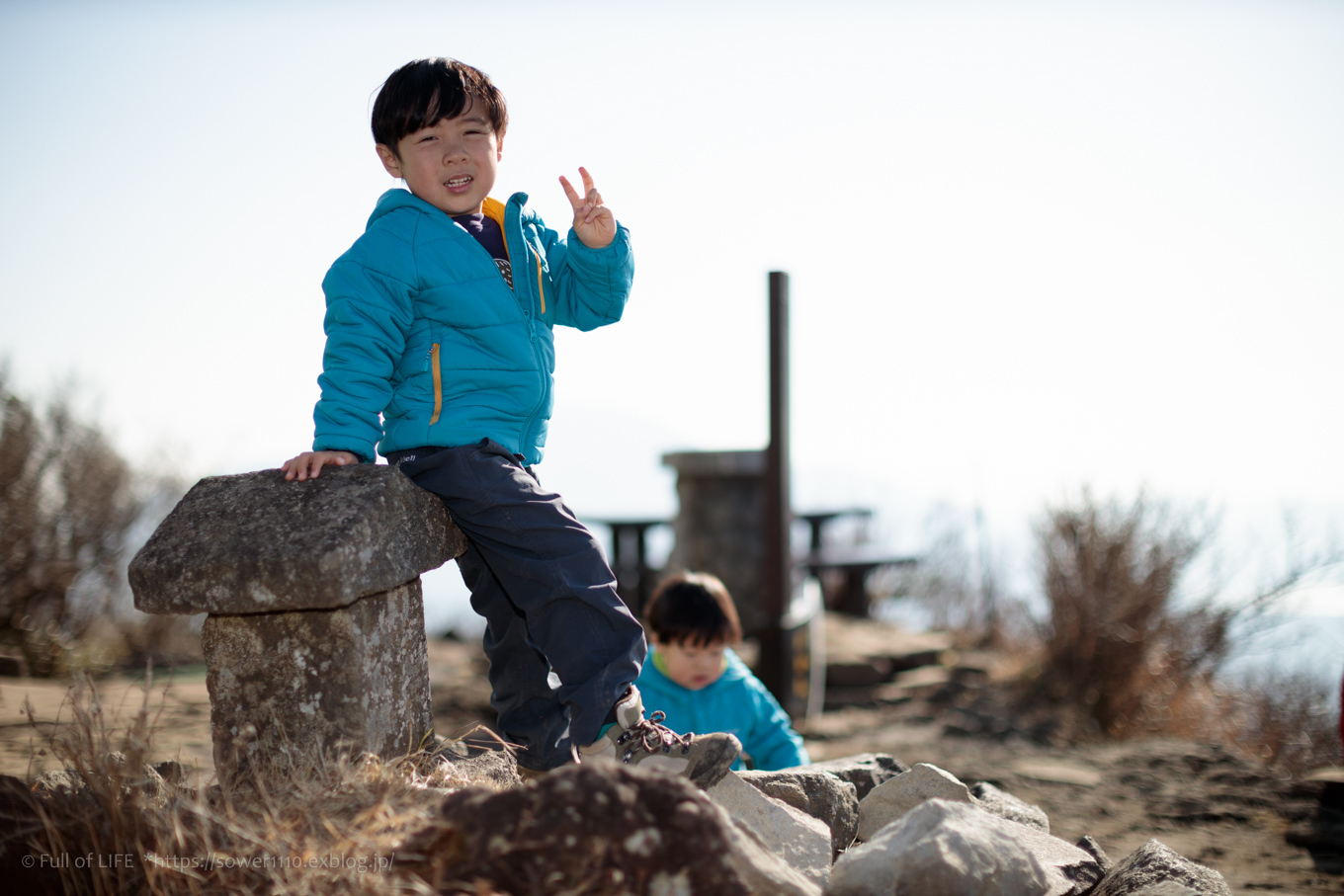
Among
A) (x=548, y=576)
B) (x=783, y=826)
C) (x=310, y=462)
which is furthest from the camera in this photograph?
(x=548, y=576)

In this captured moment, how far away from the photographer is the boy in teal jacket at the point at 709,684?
3.19 metres

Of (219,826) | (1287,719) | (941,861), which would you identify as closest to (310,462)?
(219,826)

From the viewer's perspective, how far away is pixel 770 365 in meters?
5.60

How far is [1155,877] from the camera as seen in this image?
6.41ft

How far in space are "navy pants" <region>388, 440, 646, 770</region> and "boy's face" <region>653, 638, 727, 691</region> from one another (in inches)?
38.4

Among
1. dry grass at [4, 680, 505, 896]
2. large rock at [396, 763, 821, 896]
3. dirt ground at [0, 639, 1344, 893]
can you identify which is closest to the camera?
large rock at [396, 763, 821, 896]

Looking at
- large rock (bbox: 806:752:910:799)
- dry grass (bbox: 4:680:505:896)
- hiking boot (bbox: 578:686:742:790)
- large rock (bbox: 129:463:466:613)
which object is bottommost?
large rock (bbox: 806:752:910:799)

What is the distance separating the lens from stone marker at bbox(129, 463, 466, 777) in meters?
1.84

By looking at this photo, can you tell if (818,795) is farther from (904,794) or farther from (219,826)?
(219,826)

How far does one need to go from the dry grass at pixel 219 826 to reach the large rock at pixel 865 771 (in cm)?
115

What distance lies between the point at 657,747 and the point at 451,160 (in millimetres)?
1532

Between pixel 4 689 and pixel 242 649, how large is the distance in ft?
10.4

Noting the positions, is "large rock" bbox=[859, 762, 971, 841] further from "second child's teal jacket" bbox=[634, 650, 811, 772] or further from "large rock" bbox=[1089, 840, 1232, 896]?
"second child's teal jacket" bbox=[634, 650, 811, 772]

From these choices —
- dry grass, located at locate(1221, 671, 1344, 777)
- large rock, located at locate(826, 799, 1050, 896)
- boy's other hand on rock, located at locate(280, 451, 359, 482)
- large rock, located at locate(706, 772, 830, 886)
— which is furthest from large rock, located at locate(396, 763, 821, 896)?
dry grass, located at locate(1221, 671, 1344, 777)
